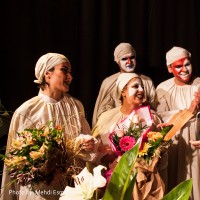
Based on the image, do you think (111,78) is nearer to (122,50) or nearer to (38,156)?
(122,50)

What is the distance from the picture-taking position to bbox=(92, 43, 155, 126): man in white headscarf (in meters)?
2.19

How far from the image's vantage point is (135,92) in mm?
2041

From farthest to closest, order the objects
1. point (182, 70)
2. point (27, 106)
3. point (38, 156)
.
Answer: point (182, 70)
point (27, 106)
point (38, 156)

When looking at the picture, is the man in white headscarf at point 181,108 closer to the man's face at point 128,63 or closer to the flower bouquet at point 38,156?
the man's face at point 128,63

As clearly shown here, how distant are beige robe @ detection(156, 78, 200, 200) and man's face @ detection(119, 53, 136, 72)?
0.60 feet

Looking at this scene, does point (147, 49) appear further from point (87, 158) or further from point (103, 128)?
point (87, 158)

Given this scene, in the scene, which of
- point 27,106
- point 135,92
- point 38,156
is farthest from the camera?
point 135,92

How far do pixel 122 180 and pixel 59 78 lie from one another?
972 millimetres

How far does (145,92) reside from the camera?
218 cm

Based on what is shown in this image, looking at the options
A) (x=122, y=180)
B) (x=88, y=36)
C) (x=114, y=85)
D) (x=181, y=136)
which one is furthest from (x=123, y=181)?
(x=88, y=36)

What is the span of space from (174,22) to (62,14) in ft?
1.98

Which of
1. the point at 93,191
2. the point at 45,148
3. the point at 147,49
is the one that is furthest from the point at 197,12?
the point at 93,191

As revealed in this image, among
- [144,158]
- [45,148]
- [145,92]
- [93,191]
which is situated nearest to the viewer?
[93,191]

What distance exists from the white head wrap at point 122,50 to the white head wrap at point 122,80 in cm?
13
